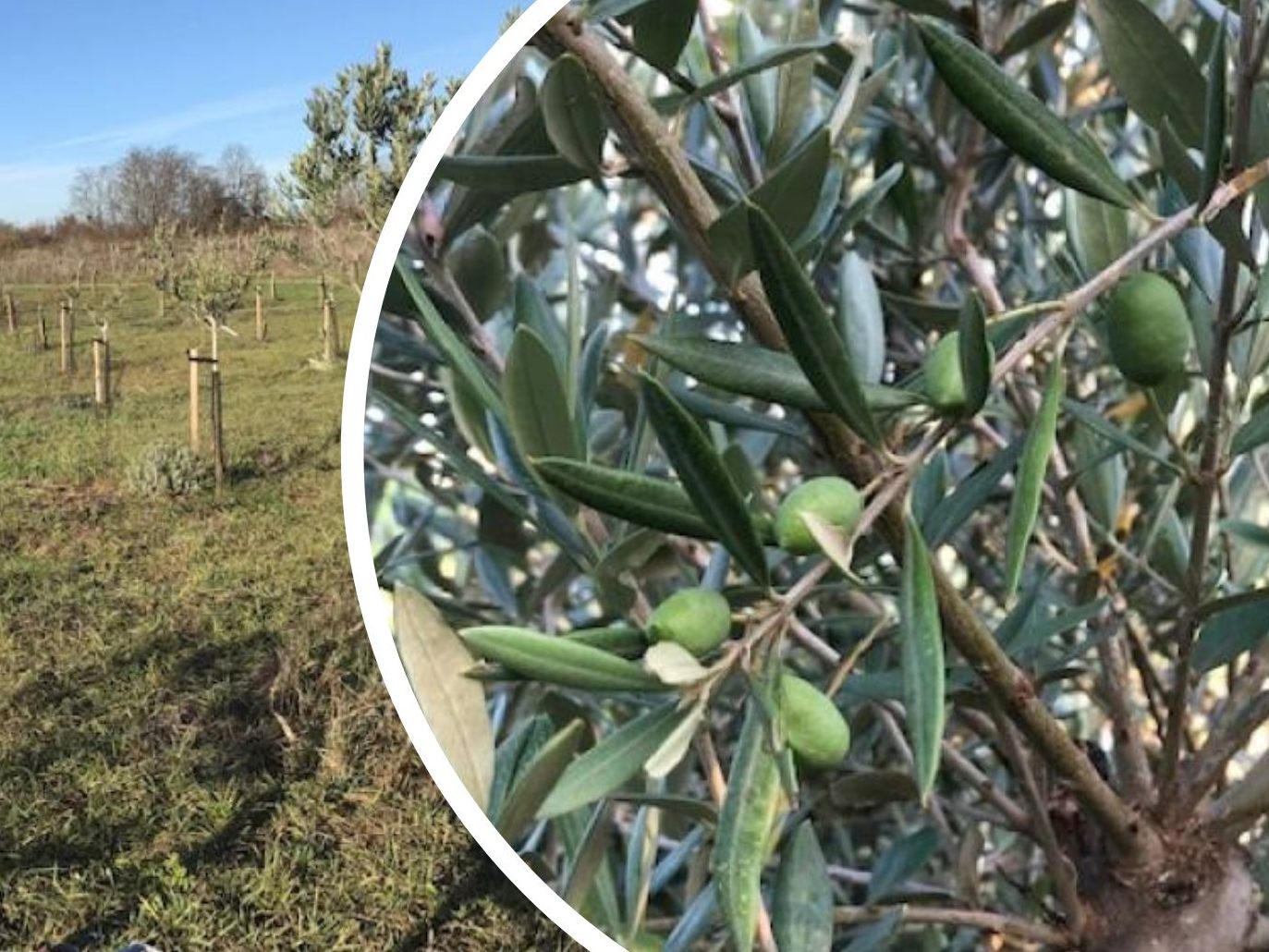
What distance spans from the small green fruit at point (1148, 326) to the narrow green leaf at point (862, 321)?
0.08 m

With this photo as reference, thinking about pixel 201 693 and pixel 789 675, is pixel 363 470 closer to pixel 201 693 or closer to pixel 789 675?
pixel 789 675

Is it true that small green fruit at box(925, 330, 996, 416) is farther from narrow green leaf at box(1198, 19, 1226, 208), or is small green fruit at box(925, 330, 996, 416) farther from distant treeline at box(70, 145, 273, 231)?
distant treeline at box(70, 145, 273, 231)

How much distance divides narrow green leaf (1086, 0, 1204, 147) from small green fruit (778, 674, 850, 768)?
15cm

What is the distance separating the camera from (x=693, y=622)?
309 millimetres

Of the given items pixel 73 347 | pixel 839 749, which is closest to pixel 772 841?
pixel 839 749

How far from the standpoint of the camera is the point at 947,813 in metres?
0.59

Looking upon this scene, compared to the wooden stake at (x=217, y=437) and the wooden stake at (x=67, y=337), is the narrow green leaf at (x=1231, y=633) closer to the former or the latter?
the wooden stake at (x=217, y=437)

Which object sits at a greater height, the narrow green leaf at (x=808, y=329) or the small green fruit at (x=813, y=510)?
the narrow green leaf at (x=808, y=329)

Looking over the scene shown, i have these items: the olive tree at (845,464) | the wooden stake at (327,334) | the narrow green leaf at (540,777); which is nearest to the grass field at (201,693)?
the wooden stake at (327,334)

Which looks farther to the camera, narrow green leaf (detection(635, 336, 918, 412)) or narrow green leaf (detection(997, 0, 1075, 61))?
narrow green leaf (detection(997, 0, 1075, 61))

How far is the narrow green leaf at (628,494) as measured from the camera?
31cm

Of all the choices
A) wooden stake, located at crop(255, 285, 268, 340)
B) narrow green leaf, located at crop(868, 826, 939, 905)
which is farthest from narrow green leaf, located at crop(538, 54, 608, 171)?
wooden stake, located at crop(255, 285, 268, 340)

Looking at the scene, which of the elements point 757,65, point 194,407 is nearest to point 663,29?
point 757,65

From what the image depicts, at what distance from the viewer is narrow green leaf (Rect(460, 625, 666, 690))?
316 mm
